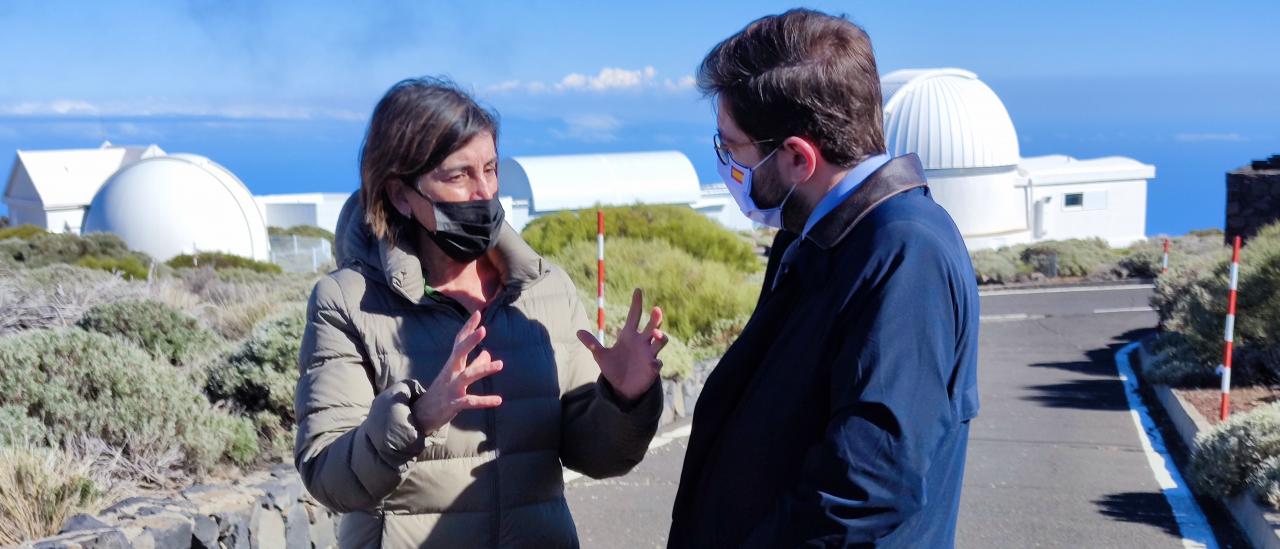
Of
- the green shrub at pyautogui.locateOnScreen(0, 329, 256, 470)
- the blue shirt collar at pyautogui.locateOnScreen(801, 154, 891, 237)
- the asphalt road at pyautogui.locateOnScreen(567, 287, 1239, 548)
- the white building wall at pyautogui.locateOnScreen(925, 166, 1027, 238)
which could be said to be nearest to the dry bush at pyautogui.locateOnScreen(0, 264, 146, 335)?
the green shrub at pyautogui.locateOnScreen(0, 329, 256, 470)

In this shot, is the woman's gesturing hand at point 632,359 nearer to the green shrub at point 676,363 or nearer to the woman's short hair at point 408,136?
the woman's short hair at point 408,136

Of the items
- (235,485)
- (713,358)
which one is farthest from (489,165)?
(713,358)

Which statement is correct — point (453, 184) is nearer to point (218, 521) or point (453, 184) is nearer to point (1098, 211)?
point (218, 521)

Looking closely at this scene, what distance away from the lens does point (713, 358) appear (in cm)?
984

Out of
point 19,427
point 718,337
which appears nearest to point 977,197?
point 718,337

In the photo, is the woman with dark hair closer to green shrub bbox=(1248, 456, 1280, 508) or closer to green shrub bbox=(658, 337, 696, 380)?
green shrub bbox=(1248, 456, 1280, 508)

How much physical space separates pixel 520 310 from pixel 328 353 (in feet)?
1.33

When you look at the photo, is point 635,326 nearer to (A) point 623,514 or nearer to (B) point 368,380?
(B) point 368,380

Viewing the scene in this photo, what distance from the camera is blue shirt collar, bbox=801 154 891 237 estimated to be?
1.82 m

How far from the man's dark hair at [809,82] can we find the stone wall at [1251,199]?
16768 mm

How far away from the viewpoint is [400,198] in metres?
2.40

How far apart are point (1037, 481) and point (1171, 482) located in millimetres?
778

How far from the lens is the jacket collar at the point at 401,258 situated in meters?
2.28

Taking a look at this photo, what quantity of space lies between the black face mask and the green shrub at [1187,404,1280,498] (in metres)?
4.69
